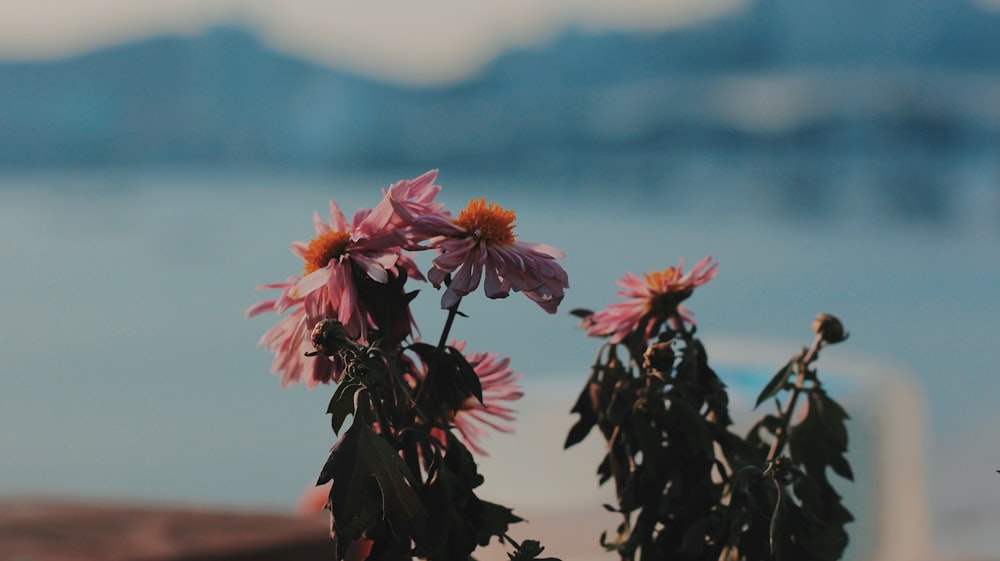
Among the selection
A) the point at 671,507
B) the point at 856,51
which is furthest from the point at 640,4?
the point at 671,507

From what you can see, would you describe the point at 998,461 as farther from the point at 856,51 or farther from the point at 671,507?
the point at 856,51

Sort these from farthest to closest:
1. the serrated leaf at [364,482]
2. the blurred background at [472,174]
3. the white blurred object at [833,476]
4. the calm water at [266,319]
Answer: the blurred background at [472,174], the calm water at [266,319], the white blurred object at [833,476], the serrated leaf at [364,482]

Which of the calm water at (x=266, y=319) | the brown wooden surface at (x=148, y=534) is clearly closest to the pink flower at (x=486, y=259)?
the brown wooden surface at (x=148, y=534)

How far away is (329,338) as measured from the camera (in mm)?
350

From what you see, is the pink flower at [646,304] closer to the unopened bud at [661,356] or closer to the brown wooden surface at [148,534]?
the unopened bud at [661,356]

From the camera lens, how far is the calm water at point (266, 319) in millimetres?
6051

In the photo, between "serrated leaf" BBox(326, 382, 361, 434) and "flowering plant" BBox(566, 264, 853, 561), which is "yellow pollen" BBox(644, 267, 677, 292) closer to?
"flowering plant" BBox(566, 264, 853, 561)

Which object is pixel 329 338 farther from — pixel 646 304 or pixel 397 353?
pixel 646 304

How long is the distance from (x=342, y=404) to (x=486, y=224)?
10 centimetres

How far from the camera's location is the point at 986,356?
7008mm

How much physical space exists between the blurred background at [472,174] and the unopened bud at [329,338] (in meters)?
5.59

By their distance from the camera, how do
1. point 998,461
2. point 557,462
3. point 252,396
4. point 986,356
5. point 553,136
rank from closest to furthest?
point 557,462 → point 998,461 → point 986,356 → point 252,396 → point 553,136

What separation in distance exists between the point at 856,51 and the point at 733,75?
1.14 m

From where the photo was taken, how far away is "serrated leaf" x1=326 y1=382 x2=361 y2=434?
0.35 m
